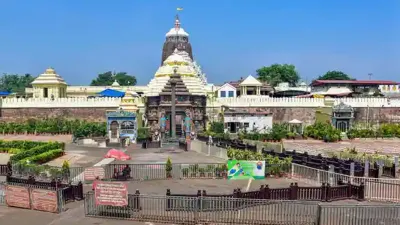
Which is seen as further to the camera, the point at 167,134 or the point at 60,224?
the point at 167,134

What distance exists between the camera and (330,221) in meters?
13.4

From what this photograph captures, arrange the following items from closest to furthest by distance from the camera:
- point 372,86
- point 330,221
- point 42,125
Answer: point 330,221 → point 42,125 → point 372,86

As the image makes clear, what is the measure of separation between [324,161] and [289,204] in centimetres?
931

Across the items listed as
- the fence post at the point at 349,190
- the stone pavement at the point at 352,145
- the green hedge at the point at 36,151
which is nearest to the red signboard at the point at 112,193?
the fence post at the point at 349,190

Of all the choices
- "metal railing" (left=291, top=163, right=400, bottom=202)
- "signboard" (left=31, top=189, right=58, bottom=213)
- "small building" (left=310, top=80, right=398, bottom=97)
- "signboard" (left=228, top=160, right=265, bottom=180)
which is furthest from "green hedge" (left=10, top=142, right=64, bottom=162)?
"small building" (left=310, top=80, right=398, bottom=97)

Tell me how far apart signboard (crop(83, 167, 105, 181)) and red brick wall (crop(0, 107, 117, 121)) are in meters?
30.6

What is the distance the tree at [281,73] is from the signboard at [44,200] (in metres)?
77.9

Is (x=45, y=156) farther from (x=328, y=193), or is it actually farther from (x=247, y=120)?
(x=247, y=120)

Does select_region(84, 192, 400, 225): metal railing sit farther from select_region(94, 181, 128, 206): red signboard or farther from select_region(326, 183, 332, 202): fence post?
select_region(326, 183, 332, 202): fence post

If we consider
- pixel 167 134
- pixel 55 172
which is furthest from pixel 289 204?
pixel 167 134

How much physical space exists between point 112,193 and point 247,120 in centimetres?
3144

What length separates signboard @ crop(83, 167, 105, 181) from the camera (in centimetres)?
2038

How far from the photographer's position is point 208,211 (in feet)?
47.2

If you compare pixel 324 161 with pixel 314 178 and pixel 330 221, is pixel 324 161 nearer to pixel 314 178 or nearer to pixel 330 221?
pixel 314 178
